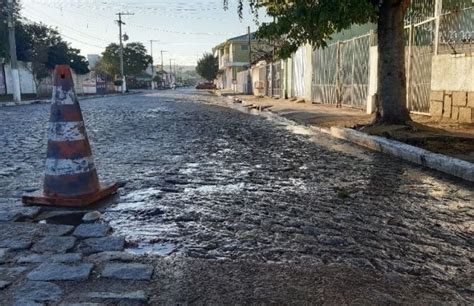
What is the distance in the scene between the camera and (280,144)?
934cm

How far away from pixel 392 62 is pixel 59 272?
8243 mm

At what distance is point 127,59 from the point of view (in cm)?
8025

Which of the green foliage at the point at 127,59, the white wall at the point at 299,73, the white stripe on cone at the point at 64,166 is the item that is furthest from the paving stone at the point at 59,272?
the green foliage at the point at 127,59

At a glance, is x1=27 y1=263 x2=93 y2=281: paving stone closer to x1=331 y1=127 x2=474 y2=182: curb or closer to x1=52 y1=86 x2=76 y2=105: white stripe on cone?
x1=52 y1=86 x2=76 y2=105: white stripe on cone

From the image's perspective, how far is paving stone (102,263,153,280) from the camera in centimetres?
286

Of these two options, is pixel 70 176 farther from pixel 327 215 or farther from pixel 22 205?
pixel 327 215

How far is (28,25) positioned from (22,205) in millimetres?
44478

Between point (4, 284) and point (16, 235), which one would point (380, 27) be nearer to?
point (16, 235)

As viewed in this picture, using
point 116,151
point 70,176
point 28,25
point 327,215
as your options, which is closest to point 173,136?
point 116,151

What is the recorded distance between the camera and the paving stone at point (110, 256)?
3135mm

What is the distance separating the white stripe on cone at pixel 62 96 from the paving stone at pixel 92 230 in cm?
145

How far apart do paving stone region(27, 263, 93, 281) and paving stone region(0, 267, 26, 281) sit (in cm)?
8

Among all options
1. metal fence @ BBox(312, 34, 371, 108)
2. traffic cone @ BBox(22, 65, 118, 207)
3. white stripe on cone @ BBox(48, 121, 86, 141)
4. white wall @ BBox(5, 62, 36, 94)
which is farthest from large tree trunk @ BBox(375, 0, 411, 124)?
white wall @ BBox(5, 62, 36, 94)

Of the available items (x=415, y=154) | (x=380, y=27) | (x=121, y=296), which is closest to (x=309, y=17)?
(x=380, y=27)
